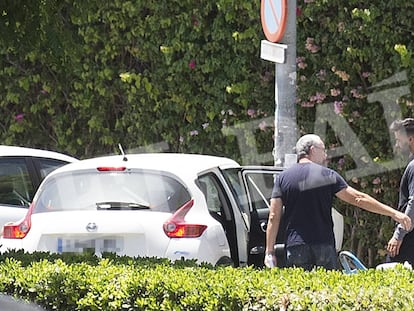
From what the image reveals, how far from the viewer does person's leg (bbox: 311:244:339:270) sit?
7.93 m

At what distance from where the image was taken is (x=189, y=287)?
Answer: 6.19 metres

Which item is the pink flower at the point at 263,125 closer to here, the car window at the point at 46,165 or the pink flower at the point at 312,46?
the pink flower at the point at 312,46

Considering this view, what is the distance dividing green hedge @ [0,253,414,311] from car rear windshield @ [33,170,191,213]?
1.27 metres

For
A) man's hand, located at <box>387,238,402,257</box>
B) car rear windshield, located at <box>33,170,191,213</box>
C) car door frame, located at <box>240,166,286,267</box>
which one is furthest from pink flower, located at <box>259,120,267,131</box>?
man's hand, located at <box>387,238,402,257</box>

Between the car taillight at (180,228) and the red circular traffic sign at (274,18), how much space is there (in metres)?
2.37

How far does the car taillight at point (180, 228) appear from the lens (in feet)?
27.3

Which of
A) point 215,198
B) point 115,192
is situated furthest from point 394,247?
point 115,192

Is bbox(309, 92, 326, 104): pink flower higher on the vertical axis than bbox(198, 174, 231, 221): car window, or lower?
higher

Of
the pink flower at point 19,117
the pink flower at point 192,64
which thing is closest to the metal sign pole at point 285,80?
the pink flower at point 192,64

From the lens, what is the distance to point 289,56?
9.90 metres

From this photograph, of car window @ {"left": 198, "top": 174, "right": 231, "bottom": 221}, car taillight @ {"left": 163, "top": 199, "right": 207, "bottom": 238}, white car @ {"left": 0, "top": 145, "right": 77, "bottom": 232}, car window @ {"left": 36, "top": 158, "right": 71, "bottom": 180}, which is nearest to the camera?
car taillight @ {"left": 163, "top": 199, "right": 207, "bottom": 238}

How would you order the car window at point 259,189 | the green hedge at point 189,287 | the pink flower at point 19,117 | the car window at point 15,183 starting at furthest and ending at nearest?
the pink flower at point 19,117, the car window at point 15,183, the car window at point 259,189, the green hedge at point 189,287

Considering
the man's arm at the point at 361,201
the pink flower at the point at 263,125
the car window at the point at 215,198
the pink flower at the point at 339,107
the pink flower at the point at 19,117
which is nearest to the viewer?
the man's arm at the point at 361,201

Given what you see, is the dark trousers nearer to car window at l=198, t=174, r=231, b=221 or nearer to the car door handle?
car window at l=198, t=174, r=231, b=221
